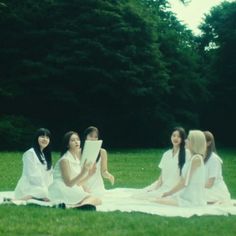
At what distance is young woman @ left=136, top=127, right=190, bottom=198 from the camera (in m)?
13.7

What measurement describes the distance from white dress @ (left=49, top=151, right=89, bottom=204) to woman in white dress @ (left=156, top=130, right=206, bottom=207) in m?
2.02

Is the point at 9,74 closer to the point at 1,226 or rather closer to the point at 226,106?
the point at 226,106

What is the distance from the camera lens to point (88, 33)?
41.9 meters

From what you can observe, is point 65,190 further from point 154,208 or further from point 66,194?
point 154,208

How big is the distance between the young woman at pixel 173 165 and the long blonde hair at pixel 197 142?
948mm

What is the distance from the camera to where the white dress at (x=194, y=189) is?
1274 centimetres

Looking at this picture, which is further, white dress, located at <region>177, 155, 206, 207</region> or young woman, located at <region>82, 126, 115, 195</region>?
young woman, located at <region>82, 126, 115, 195</region>

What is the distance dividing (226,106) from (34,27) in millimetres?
18586

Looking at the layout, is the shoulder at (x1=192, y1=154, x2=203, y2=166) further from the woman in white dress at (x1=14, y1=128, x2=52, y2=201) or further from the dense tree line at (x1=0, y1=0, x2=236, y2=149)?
the dense tree line at (x1=0, y1=0, x2=236, y2=149)

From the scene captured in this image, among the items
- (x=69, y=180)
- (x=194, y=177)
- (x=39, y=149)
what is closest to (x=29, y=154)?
(x=39, y=149)

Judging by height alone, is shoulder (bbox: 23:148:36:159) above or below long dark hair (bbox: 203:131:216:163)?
below

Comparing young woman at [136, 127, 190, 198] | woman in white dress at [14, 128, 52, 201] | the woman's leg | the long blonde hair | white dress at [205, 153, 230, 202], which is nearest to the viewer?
the long blonde hair

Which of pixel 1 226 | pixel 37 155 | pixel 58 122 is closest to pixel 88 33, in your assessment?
pixel 58 122

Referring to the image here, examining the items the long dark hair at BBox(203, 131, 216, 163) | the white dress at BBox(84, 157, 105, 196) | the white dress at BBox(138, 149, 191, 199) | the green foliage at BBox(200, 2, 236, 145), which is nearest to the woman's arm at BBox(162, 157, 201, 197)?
the white dress at BBox(138, 149, 191, 199)
